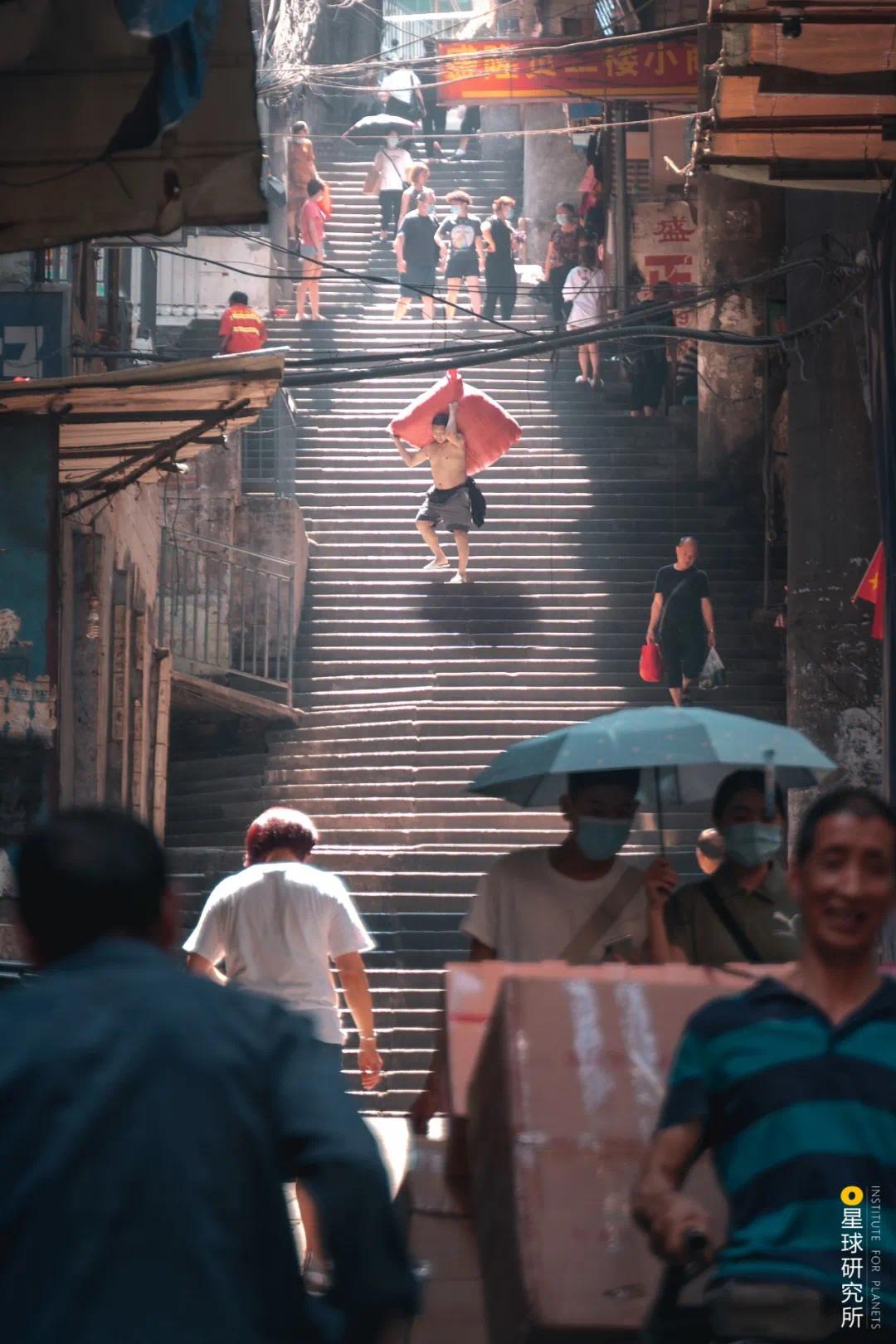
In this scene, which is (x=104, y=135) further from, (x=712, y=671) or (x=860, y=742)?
(x=712, y=671)

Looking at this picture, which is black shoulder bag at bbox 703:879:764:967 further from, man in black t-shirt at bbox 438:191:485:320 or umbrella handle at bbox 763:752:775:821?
man in black t-shirt at bbox 438:191:485:320

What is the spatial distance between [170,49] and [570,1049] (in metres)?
3.81

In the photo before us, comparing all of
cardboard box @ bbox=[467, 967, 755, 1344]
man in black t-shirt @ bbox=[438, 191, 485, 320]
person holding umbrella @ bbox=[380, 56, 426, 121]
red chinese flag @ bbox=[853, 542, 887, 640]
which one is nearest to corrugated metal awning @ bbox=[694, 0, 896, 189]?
red chinese flag @ bbox=[853, 542, 887, 640]

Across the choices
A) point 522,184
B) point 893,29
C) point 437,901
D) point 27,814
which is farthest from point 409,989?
point 522,184

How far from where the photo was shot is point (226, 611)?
19.9 metres

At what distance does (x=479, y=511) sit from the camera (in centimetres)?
1945

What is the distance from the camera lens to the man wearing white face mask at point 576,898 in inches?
233

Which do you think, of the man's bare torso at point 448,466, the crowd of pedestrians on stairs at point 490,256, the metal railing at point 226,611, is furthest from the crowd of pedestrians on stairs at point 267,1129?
the crowd of pedestrians on stairs at point 490,256

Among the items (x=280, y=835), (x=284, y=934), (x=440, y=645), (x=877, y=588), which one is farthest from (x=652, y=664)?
(x=284, y=934)

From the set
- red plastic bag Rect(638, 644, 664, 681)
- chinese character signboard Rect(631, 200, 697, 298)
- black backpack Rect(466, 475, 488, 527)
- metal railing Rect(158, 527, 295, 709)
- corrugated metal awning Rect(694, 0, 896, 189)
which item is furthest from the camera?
chinese character signboard Rect(631, 200, 697, 298)

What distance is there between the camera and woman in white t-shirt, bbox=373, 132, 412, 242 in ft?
99.1

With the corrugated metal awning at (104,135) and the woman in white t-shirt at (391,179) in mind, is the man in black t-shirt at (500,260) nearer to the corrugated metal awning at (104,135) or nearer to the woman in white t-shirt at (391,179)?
the woman in white t-shirt at (391,179)

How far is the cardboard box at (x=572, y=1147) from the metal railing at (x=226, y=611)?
14556 millimetres

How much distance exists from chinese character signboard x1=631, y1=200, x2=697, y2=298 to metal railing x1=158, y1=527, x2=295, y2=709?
7653mm
